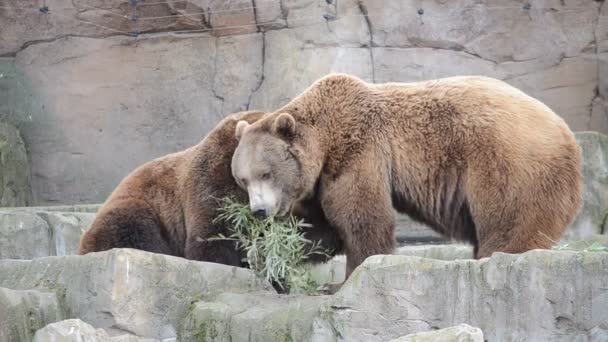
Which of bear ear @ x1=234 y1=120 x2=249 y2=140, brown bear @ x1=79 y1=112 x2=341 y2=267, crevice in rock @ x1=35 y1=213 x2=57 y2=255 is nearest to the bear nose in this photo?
brown bear @ x1=79 y1=112 x2=341 y2=267

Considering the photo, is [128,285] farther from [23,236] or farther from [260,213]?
[23,236]

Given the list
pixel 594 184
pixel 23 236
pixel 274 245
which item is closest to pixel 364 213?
pixel 274 245

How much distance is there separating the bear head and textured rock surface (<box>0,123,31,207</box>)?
5406 mm

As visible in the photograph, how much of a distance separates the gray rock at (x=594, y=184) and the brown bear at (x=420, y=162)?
11.7 feet

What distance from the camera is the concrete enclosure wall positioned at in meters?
12.5

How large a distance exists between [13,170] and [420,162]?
6.55 m

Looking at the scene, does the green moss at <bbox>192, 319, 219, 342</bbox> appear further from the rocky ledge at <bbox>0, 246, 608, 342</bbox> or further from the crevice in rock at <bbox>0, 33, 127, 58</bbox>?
the crevice in rock at <bbox>0, 33, 127, 58</bbox>

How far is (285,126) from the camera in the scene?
7836 millimetres

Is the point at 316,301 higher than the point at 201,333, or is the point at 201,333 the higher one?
the point at 316,301

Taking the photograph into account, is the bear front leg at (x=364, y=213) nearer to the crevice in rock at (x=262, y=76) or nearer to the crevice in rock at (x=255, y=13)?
the crevice in rock at (x=262, y=76)

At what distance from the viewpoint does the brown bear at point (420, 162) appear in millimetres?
7230

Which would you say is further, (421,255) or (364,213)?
(421,255)

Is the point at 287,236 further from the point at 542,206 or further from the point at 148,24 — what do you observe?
the point at 148,24

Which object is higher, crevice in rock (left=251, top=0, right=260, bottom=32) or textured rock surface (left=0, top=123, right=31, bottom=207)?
crevice in rock (left=251, top=0, right=260, bottom=32)
